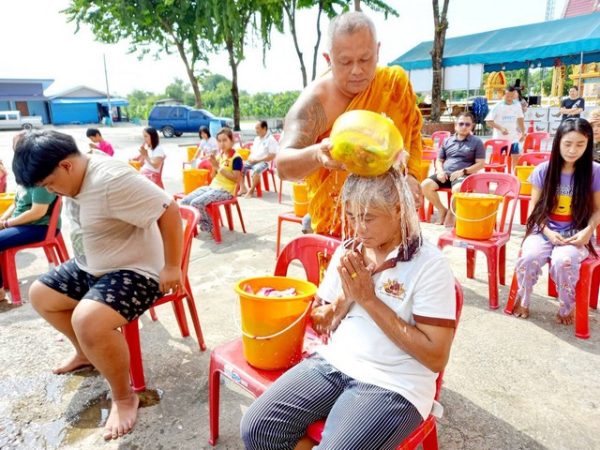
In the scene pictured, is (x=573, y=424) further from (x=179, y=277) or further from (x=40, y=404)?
(x=40, y=404)

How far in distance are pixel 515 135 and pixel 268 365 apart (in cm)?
660

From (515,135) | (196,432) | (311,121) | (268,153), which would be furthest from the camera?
(268,153)

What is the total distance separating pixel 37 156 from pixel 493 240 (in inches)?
116

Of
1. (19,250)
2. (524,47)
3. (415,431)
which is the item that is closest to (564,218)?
(415,431)

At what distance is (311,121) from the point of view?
1875mm

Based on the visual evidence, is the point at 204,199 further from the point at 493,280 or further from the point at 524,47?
the point at 524,47

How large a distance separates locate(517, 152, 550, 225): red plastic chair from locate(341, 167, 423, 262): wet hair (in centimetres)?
338

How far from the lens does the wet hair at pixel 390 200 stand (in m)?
1.40

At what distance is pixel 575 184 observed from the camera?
2877 millimetres

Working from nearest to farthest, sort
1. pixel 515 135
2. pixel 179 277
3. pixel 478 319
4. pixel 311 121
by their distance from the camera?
pixel 311 121 < pixel 179 277 < pixel 478 319 < pixel 515 135

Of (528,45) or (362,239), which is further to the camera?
(528,45)

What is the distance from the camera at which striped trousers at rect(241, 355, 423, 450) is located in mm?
1281

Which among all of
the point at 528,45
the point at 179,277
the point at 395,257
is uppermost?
the point at 528,45

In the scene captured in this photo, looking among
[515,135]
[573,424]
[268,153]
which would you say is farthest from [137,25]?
[573,424]
